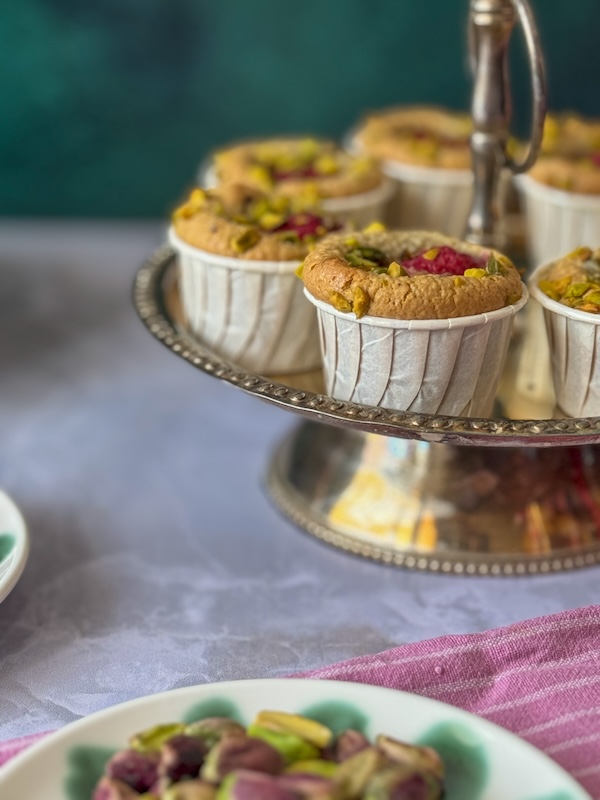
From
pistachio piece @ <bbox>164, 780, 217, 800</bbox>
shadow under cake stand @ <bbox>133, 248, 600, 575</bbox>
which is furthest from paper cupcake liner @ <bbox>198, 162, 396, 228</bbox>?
pistachio piece @ <bbox>164, 780, 217, 800</bbox>

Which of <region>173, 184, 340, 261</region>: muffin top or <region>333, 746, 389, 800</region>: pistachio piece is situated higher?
<region>173, 184, 340, 261</region>: muffin top

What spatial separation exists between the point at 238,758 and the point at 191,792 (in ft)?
0.13

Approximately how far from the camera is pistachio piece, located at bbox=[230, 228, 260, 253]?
3.42 feet

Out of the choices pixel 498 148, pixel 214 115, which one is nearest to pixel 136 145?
pixel 214 115

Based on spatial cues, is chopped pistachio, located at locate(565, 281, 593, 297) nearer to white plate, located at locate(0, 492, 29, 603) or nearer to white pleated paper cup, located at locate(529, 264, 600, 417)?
white pleated paper cup, located at locate(529, 264, 600, 417)

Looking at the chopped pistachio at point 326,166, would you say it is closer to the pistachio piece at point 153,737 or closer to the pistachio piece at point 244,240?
the pistachio piece at point 244,240

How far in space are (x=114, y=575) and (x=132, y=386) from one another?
0.49 meters

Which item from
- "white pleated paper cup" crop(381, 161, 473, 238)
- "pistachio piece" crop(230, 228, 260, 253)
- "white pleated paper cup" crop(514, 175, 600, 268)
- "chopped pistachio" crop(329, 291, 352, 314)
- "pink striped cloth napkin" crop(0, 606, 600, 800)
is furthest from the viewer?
"white pleated paper cup" crop(381, 161, 473, 238)

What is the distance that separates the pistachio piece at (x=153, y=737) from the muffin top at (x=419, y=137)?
0.88 metres

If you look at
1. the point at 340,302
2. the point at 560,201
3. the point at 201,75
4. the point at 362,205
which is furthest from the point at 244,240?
the point at 201,75

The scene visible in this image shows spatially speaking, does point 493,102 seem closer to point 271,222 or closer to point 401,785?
point 271,222

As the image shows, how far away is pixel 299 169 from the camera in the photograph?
137 centimetres

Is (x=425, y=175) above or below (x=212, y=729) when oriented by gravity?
above

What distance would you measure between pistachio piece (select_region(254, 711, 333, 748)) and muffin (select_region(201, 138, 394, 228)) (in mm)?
663
